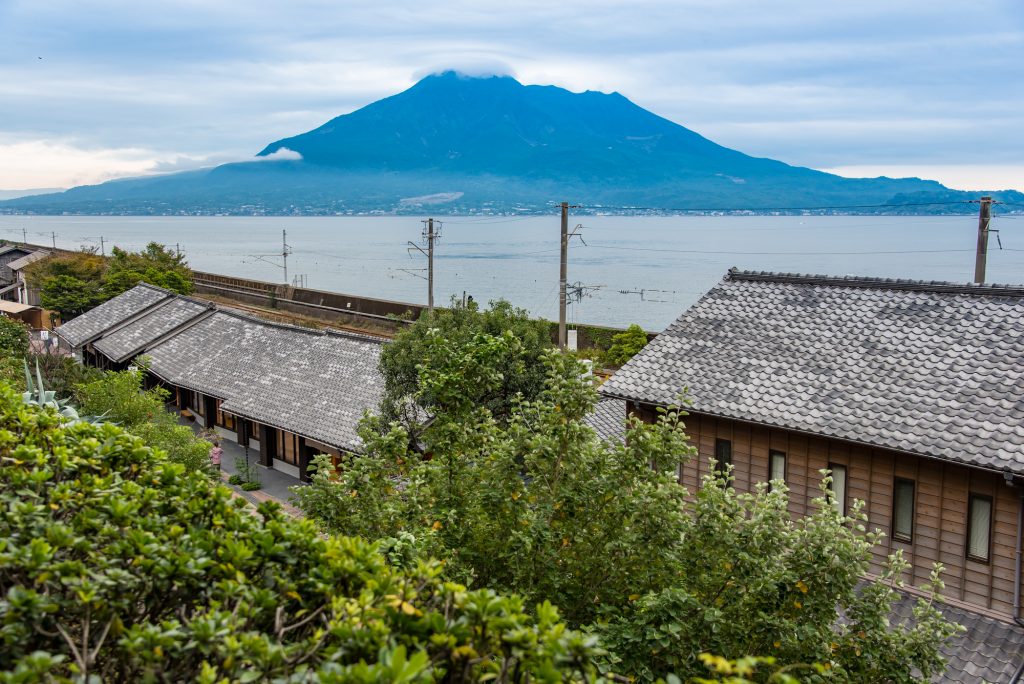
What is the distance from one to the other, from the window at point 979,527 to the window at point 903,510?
931mm

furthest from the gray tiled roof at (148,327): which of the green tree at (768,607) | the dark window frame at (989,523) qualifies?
the green tree at (768,607)

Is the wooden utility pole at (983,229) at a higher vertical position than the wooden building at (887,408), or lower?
higher

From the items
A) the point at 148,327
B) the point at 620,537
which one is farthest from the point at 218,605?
the point at 148,327

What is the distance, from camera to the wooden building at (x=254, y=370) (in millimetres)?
28469

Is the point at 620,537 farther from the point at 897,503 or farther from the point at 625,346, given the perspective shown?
the point at 625,346

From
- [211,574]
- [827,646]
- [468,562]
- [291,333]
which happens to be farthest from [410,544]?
[291,333]

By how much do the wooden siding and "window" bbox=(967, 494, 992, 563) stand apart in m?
0.07

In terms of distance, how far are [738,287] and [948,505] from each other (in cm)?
751

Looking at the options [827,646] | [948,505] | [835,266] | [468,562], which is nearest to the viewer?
[827,646]

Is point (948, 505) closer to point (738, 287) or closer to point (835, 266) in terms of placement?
point (738, 287)

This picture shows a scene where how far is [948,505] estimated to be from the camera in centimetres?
1422

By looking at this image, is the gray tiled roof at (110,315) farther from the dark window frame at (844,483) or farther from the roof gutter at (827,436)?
the dark window frame at (844,483)

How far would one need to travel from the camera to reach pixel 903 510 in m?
14.8

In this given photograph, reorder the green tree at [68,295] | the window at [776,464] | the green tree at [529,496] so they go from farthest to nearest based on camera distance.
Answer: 1. the green tree at [68,295]
2. the window at [776,464]
3. the green tree at [529,496]
